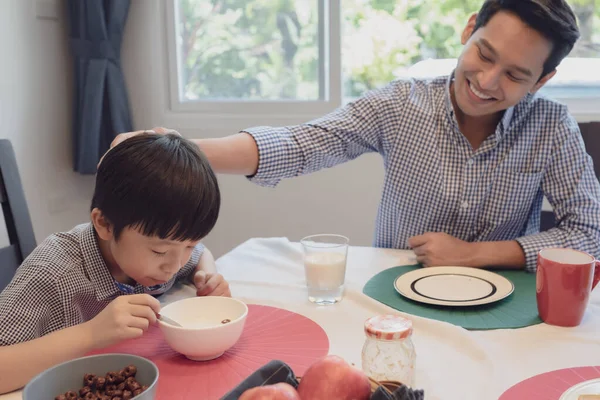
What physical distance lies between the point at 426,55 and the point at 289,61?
0.60m

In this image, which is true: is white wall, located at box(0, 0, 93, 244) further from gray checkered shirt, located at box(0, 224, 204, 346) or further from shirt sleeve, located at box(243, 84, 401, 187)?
gray checkered shirt, located at box(0, 224, 204, 346)

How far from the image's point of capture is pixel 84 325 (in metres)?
0.94

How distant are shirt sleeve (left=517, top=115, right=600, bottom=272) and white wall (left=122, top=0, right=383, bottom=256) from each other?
119cm

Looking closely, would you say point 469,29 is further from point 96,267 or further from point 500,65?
point 96,267

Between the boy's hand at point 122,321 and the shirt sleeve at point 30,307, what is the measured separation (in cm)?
11

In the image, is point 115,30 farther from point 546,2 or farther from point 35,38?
point 546,2

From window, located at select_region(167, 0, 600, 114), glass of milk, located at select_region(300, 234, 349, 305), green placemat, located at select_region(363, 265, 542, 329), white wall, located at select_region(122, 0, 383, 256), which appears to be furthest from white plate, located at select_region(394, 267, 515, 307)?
window, located at select_region(167, 0, 600, 114)

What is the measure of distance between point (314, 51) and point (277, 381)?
2219mm

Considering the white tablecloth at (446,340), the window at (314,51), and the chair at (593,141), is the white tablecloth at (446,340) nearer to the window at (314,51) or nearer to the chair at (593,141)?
the chair at (593,141)

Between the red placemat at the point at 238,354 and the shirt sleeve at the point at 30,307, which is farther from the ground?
the shirt sleeve at the point at 30,307

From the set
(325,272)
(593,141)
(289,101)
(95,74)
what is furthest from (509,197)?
(95,74)

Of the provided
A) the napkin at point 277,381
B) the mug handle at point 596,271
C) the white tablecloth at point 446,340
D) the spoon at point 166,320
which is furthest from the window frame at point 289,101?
the napkin at point 277,381

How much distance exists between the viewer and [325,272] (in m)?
1.18

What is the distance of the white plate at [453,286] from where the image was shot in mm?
1166
